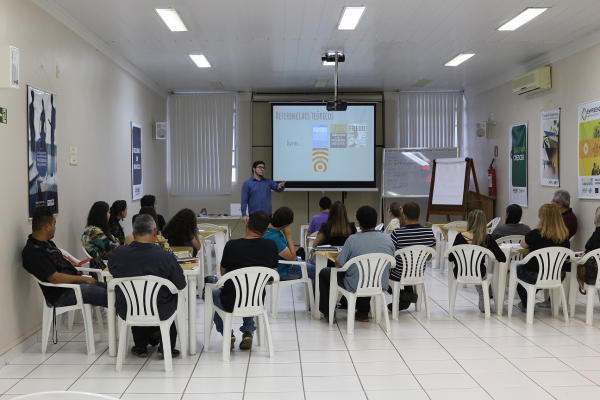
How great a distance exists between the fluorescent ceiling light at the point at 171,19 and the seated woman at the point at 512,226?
415 centimetres

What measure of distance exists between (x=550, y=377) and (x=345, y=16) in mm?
3867

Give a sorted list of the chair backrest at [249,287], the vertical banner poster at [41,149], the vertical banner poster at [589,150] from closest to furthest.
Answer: the chair backrest at [249,287] < the vertical banner poster at [41,149] < the vertical banner poster at [589,150]

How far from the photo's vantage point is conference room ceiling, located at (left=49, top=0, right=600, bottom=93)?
18.1 ft

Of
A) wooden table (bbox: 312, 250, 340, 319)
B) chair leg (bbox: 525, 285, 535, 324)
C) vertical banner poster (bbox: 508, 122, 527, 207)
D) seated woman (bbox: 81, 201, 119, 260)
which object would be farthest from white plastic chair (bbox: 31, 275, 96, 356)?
vertical banner poster (bbox: 508, 122, 527, 207)

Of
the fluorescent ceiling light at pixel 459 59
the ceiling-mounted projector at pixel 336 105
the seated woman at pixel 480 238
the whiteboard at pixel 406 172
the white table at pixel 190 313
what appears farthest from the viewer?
the whiteboard at pixel 406 172

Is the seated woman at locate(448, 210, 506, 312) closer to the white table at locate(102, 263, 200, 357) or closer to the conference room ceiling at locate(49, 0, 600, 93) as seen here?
the conference room ceiling at locate(49, 0, 600, 93)

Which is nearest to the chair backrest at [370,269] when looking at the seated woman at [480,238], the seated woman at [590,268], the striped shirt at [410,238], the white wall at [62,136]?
the striped shirt at [410,238]

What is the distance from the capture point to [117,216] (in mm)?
5859

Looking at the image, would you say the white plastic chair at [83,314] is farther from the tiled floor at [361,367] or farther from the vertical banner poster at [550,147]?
the vertical banner poster at [550,147]

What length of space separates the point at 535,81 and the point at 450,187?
2689 mm

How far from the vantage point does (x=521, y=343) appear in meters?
4.65

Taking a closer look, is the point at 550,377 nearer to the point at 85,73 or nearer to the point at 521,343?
the point at 521,343

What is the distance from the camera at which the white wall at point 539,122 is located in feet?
22.6

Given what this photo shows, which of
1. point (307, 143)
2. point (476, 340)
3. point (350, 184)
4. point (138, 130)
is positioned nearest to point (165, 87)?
point (138, 130)
